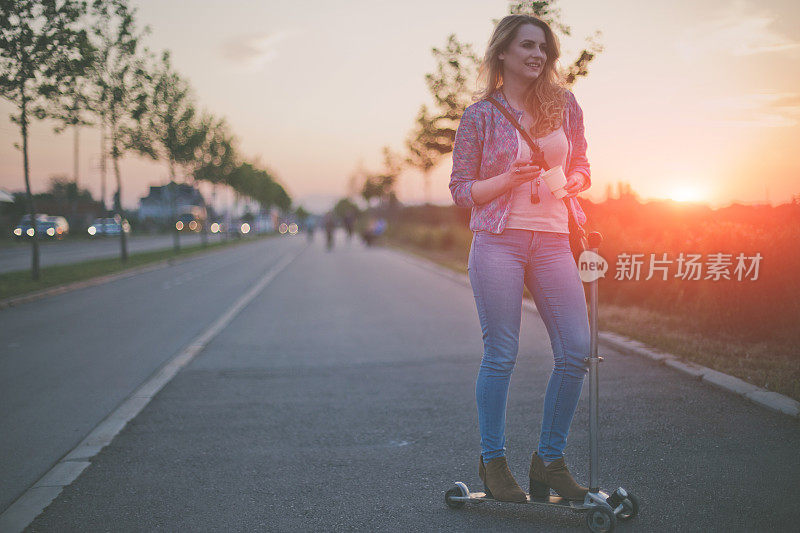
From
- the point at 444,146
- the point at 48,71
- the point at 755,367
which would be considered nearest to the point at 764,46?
the point at 755,367

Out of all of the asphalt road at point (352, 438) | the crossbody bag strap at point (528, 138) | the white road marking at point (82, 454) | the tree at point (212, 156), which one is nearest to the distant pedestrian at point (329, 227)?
the tree at point (212, 156)

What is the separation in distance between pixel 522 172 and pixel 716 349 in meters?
4.16

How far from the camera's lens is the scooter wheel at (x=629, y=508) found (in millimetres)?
2512

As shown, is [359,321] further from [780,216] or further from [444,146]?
[444,146]

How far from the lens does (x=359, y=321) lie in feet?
28.6

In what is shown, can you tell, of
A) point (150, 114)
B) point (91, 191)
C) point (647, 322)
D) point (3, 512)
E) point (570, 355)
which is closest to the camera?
point (570, 355)

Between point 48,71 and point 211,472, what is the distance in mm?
12845

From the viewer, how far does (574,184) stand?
248 centimetres

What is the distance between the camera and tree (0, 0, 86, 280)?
1229 cm

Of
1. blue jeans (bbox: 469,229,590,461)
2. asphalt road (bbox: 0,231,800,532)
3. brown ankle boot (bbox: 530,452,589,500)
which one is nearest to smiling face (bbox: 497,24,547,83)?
blue jeans (bbox: 469,229,590,461)

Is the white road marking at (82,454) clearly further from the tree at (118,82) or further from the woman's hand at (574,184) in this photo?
the tree at (118,82)

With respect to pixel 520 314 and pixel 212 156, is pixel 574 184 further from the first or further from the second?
pixel 212 156

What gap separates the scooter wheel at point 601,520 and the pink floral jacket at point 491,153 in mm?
1192

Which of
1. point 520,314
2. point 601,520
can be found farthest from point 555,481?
point 520,314
